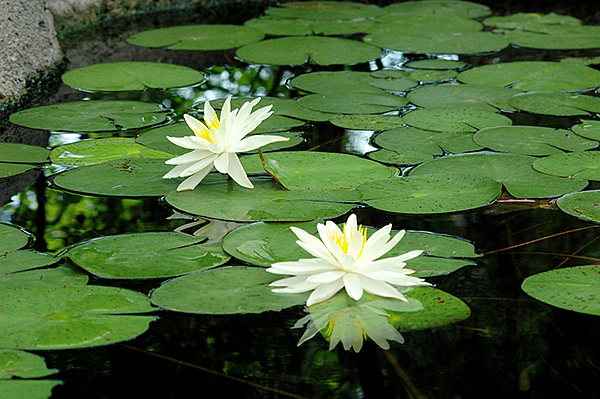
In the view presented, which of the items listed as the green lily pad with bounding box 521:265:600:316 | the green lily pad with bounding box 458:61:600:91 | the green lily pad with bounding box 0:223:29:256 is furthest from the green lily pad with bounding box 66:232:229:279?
the green lily pad with bounding box 458:61:600:91

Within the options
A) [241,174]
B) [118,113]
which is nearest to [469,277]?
[241,174]

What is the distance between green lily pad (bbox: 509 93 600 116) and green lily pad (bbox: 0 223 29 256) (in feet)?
6.38

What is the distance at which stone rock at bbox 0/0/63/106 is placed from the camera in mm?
2730

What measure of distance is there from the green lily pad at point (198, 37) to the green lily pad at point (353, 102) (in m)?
1.16

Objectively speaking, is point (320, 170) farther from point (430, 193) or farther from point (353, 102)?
point (353, 102)

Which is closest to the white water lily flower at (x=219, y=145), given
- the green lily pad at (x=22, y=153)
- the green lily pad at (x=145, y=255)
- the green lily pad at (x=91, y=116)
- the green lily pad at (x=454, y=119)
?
the green lily pad at (x=145, y=255)

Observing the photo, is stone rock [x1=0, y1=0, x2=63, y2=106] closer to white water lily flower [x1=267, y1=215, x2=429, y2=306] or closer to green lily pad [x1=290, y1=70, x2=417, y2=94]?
green lily pad [x1=290, y1=70, x2=417, y2=94]

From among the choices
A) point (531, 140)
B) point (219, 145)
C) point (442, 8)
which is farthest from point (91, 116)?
point (442, 8)

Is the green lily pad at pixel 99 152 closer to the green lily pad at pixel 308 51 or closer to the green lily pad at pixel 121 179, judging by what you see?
the green lily pad at pixel 121 179

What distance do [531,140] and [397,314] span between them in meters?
1.22

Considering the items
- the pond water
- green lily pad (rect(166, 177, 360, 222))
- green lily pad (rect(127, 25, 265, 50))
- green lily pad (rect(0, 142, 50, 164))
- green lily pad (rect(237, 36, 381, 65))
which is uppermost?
green lily pad (rect(127, 25, 265, 50))

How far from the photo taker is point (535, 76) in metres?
2.94

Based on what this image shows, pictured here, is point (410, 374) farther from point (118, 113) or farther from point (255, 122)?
point (118, 113)

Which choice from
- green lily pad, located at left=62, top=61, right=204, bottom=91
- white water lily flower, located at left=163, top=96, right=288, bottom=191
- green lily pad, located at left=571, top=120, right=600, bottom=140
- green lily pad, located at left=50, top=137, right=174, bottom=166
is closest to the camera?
white water lily flower, located at left=163, top=96, right=288, bottom=191
